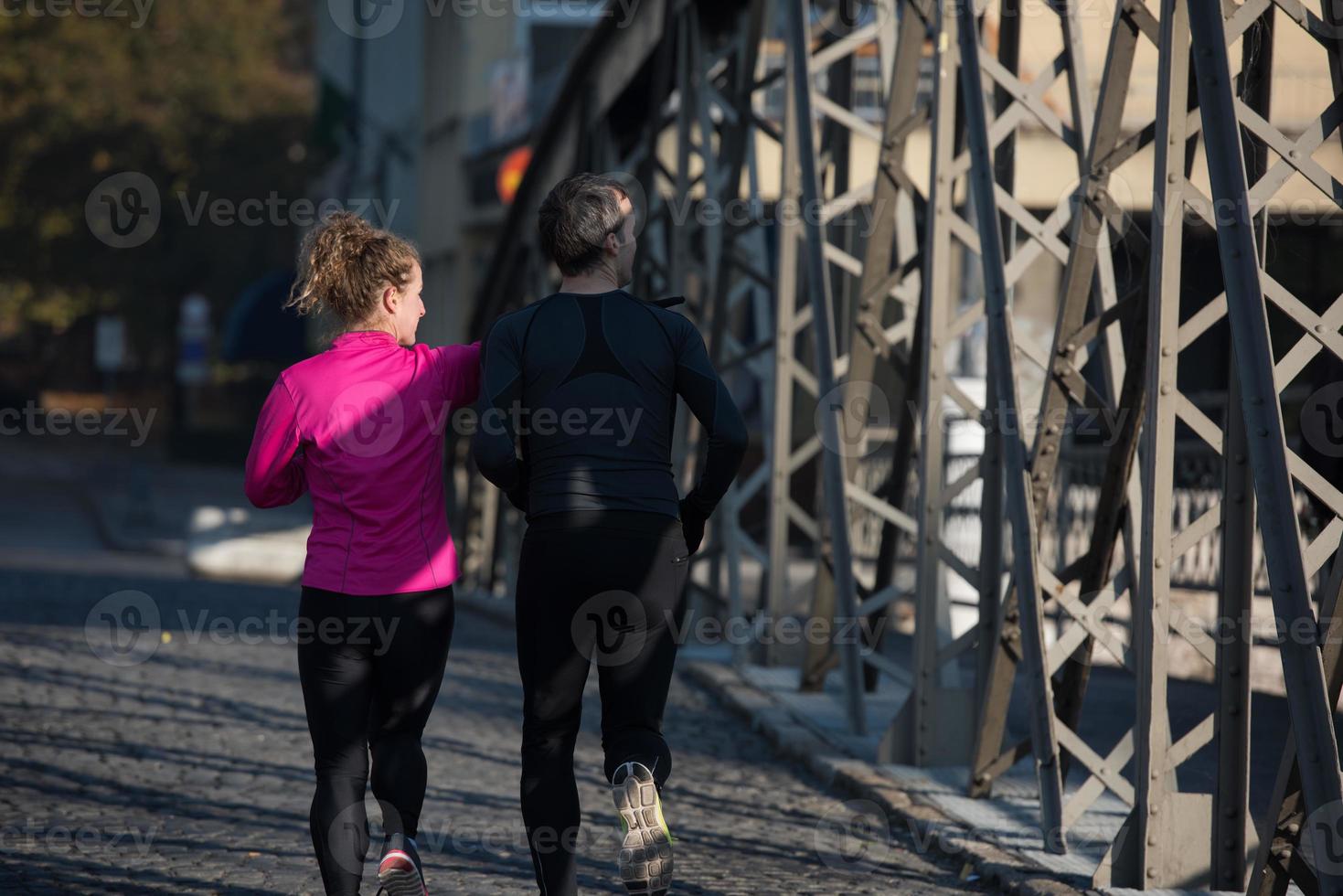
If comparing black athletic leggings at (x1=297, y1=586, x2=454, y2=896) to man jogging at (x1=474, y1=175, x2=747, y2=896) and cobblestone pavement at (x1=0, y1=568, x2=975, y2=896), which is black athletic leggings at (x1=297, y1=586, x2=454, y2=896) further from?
cobblestone pavement at (x1=0, y1=568, x2=975, y2=896)

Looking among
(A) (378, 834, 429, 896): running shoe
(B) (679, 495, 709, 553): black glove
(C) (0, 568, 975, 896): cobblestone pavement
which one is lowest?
(C) (0, 568, 975, 896): cobblestone pavement

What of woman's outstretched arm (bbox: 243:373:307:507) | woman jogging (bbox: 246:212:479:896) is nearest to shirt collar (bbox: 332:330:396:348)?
woman jogging (bbox: 246:212:479:896)

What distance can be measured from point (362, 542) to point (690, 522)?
0.74m

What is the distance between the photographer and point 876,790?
6848 mm

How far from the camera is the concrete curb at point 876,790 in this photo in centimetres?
551

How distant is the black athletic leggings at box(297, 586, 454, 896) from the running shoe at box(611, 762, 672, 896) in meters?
0.55

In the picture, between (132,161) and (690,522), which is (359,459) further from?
(132,161)

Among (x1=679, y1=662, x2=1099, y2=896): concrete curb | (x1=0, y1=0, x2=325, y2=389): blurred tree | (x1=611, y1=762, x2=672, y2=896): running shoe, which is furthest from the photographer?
(x1=0, y1=0, x2=325, y2=389): blurred tree

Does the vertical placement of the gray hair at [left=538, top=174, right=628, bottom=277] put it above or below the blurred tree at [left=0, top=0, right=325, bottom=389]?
below

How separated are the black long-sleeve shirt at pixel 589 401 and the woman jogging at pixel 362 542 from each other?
248mm

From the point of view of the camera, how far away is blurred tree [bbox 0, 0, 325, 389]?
46.6 metres

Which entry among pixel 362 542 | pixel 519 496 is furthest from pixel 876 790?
pixel 362 542

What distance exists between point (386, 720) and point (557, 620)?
1.76 feet

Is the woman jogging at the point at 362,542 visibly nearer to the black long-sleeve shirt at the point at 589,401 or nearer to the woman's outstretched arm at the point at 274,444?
the woman's outstretched arm at the point at 274,444
